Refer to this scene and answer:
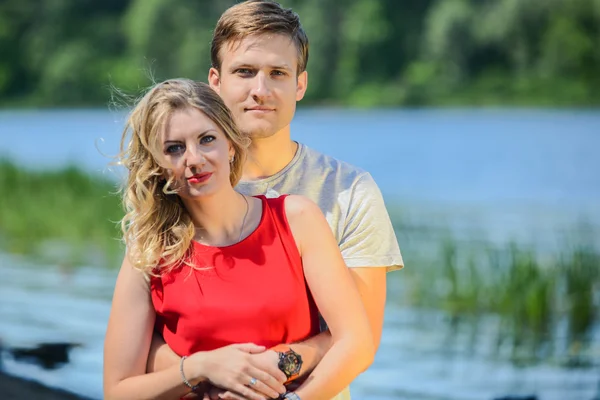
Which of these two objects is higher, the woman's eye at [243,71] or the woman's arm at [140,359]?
the woman's eye at [243,71]

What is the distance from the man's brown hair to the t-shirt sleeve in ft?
1.12

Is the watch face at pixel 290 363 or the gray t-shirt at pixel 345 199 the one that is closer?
the watch face at pixel 290 363

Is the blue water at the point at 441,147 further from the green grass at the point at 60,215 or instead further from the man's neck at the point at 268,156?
the man's neck at the point at 268,156

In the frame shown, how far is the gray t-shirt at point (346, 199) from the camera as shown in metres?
2.19

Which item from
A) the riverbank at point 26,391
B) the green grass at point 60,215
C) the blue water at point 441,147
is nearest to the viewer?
the riverbank at point 26,391

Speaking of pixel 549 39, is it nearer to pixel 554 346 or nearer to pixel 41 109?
pixel 41 109

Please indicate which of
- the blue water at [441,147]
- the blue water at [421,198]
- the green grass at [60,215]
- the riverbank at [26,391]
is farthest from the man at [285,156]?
the blue water at [441,147]

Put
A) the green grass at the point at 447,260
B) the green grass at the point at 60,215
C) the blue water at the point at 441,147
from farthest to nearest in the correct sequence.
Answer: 1. the blue water at the point at 441,147
2. the green grass at the point at 60,215
3. the green grass at the point at 447,260

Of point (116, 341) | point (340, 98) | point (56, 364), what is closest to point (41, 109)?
point (340, 98)

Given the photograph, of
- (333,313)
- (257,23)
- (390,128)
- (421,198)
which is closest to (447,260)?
(257,23)

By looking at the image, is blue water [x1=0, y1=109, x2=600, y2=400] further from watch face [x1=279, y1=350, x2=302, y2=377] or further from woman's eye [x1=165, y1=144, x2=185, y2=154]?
watch face [x1=279, y1=350, x2=302, y2=377]

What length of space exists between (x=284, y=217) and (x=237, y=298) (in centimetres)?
19

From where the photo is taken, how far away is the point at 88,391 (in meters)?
5.04

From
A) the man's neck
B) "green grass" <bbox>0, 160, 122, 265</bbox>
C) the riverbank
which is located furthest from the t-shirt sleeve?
"green grass" <bbox>0, 160, 122, 265</bbox>
